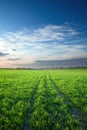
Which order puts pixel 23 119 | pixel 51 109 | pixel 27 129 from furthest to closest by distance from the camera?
pixel 51 109
pixel 23 119
pixel 27 129

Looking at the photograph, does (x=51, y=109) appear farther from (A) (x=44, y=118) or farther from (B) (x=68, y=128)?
A: (B) (x=68, y=128)

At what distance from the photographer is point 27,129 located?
7461 mm

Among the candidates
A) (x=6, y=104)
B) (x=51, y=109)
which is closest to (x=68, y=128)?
(x=51, y=109)

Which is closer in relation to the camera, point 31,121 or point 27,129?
point 27,129

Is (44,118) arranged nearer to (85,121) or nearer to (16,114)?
(16,114)

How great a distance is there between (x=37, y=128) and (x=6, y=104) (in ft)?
14.4

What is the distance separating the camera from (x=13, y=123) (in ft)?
26.2

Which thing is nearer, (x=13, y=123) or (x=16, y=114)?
(x=13, y=123)

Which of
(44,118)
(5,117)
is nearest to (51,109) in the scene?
(44,118)

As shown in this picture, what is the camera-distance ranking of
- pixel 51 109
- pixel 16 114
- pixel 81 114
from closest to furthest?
pixel 16 114 → pixel 81 114 → pixel 51 109

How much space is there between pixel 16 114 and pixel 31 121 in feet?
4.58

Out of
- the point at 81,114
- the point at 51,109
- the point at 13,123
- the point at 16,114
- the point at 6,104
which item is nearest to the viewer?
the point at 13,123

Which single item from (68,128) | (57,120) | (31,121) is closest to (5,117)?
(31,121)

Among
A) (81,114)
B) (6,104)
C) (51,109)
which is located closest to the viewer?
(81,114)
